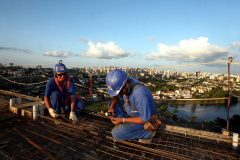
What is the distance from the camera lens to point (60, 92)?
109 inches

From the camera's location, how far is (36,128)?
247 centimetres

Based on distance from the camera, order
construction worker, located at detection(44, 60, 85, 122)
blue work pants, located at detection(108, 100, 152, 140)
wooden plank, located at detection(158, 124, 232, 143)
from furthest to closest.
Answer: construction worker, located at detection(44, 60, 85, 122) → wooden plank, located at detection(158, 124, 232, 143) → blue work pants, located at detection(108, 100, 152, 140)

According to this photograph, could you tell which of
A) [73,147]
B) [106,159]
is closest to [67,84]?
[73,147]

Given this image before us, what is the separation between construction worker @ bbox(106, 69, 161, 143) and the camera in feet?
5.14

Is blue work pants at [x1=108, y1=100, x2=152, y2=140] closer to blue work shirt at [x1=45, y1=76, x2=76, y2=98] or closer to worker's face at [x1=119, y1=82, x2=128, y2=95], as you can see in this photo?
worker's face at [x1=119, y1=82, x2=128, y2=95]

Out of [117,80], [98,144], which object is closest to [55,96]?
[98,144]

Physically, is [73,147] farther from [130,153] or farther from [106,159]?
[130,153]

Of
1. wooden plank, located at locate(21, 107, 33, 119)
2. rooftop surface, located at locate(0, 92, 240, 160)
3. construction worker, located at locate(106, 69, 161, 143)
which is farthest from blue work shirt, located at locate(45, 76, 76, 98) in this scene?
construction worker, located at locate(106, 69, 161, 143)

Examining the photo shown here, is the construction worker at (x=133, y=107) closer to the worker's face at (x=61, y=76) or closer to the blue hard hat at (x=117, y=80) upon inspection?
the blue hard hat at (x=117, y=80)

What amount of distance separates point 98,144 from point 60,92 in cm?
140

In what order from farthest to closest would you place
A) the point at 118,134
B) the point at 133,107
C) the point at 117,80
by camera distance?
the point at 118,134 < the point at 133,107 < the point at 117,80

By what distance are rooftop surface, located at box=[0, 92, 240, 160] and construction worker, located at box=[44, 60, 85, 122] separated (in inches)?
11.7

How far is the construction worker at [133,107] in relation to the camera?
61.7 inches

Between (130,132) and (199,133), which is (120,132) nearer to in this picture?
(130,132)
